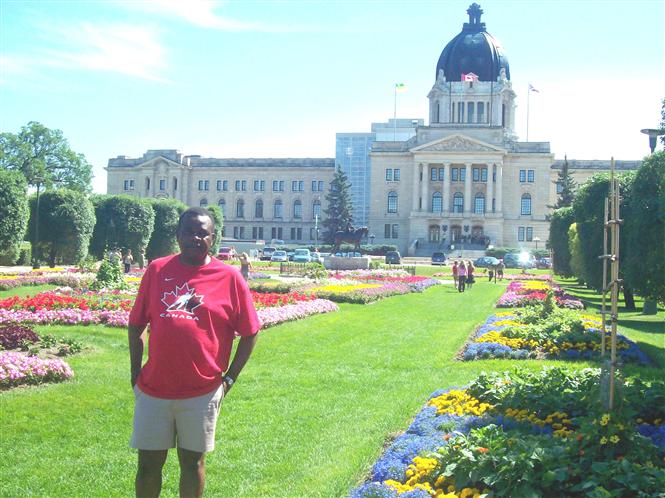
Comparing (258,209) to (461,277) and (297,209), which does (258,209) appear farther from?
(461,277)

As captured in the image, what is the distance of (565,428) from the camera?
737 cm

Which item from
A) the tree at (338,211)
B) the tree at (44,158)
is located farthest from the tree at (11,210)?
the tree at (338,211)

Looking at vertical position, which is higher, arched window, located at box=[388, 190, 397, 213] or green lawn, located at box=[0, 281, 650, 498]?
arched window, located at box=[388, 190, 397, 213]

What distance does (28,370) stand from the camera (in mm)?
10312

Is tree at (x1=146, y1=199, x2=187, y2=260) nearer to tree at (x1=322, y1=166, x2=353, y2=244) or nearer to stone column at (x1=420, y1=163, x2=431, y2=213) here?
tree at (x1=322, y1=166, x2=353, y2=244)

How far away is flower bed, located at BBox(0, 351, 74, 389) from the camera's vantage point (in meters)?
10.1

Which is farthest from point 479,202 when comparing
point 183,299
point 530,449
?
point 183,299

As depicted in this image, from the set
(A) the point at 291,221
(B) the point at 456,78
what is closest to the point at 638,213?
(B) the point at 456,78

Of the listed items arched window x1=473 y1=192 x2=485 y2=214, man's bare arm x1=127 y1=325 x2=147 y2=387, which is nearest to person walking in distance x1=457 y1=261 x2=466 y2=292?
man's bare arm x1=127 y1=325 x2=147 y2=387

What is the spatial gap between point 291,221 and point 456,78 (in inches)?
1178

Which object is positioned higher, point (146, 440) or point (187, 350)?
point (187, 350)

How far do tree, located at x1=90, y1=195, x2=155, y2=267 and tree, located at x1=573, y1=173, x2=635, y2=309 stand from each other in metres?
26.8

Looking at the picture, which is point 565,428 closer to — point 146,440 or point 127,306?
point 146,440

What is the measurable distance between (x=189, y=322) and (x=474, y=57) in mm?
96572
